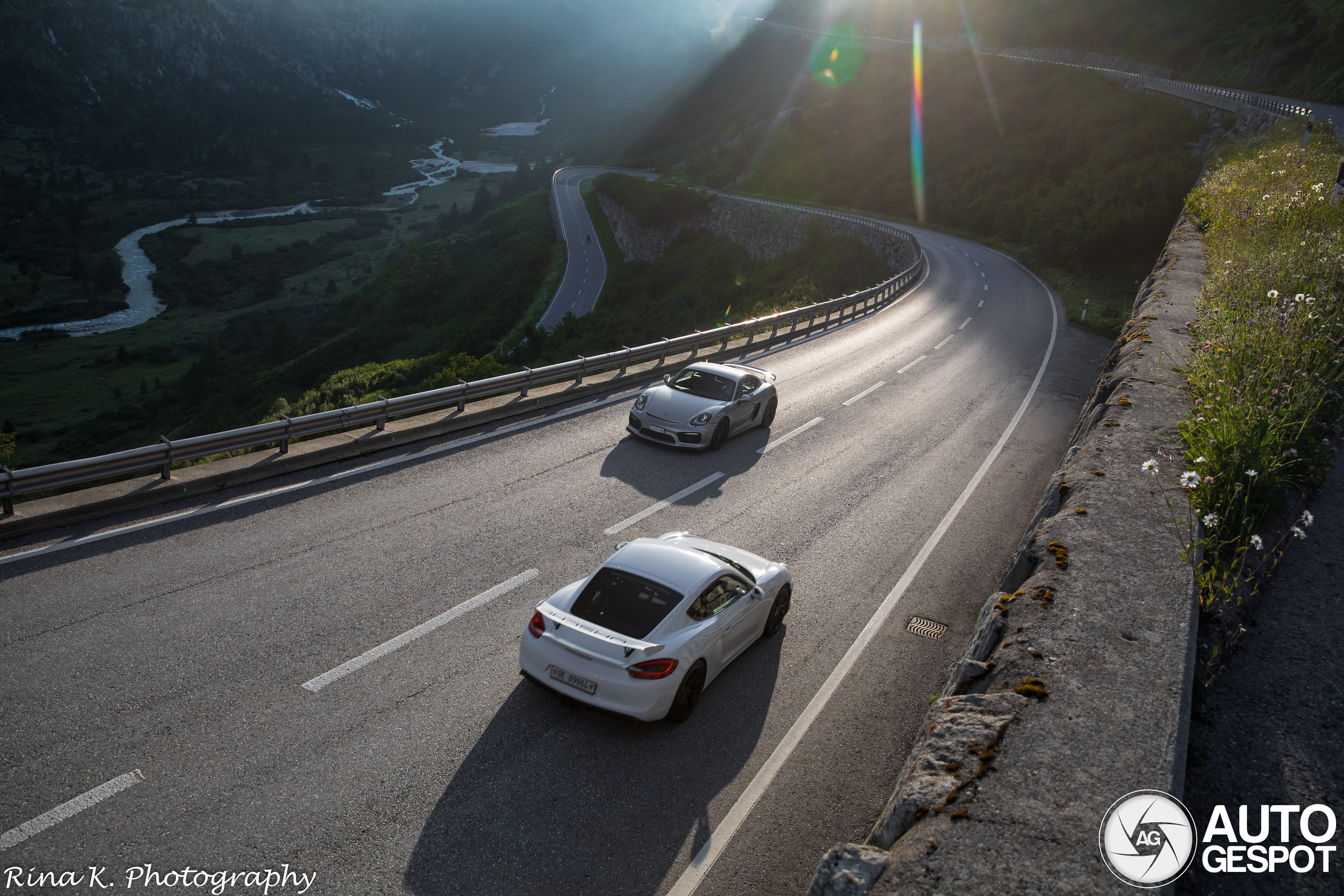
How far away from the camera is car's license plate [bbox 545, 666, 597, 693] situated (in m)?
6.03

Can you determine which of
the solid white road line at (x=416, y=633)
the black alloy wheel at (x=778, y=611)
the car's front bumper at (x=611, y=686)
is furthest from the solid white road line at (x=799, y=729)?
the solid white road line at (x=416, y=633)

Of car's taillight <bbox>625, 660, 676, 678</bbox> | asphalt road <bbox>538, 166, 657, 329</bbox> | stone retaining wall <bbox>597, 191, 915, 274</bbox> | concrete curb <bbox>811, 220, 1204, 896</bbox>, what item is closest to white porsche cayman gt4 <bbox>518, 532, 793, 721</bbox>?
car's taillight <bbox>625, 660, 676, 678</bbox>

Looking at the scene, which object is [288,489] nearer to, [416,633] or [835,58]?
[416,633]

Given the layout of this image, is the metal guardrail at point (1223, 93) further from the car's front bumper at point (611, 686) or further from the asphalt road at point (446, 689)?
the car's front bumper at point (611, 686)

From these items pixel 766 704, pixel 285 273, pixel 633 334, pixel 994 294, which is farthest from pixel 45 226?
pixel 766 704

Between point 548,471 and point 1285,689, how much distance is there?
919 cm

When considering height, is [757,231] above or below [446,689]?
above

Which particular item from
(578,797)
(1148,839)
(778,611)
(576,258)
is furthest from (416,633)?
(576,258)

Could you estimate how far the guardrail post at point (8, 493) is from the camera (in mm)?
8227

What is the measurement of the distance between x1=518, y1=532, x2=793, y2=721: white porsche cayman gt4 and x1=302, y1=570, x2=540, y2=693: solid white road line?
115cm

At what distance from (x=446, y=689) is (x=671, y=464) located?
670 centimetres

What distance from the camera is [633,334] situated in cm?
3803

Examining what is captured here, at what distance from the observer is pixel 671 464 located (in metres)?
12.6

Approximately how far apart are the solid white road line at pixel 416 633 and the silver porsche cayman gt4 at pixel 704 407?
518 cm
